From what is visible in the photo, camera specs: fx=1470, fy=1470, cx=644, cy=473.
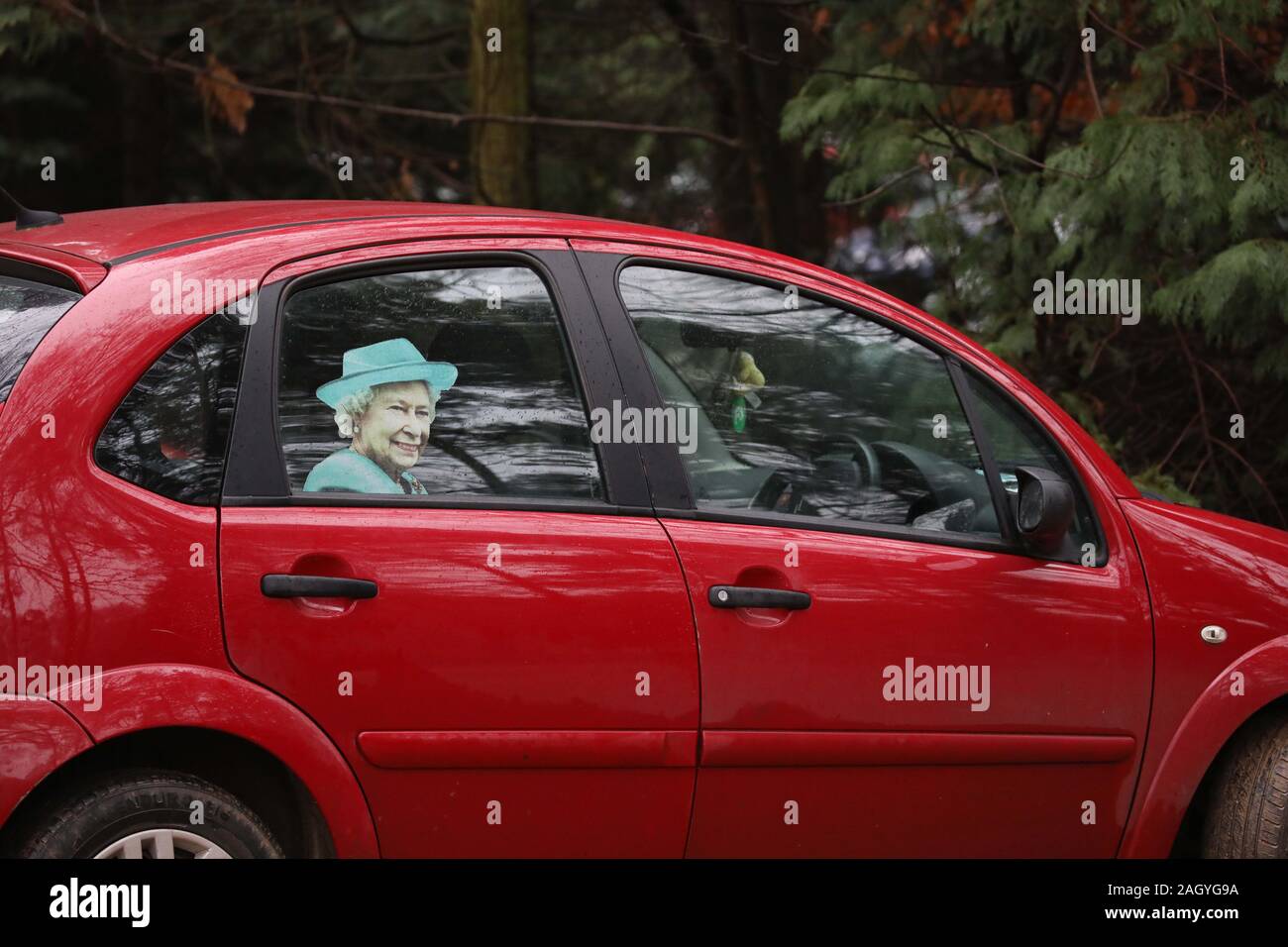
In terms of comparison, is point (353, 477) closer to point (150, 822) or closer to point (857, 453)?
point (150, 822)

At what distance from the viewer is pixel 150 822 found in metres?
2.71

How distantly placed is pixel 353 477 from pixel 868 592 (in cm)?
116

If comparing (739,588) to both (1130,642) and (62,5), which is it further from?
(62,5)

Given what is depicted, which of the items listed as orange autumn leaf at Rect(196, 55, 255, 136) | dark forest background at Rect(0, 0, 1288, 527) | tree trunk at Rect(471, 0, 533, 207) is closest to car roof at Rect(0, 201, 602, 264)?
dark forest background at Rect(0, 0, 1288, 527)

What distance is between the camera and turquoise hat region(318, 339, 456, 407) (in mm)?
3055

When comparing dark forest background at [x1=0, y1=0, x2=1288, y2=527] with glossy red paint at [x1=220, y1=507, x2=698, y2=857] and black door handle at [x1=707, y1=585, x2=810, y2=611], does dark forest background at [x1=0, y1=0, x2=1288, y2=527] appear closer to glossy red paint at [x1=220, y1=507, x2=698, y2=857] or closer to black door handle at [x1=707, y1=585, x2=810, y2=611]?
black door handle at [x1=707, y1=585, x2=810, y2=611]

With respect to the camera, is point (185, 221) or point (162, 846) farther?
point (185, 221)

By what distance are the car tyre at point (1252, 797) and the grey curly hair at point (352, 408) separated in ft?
7.48

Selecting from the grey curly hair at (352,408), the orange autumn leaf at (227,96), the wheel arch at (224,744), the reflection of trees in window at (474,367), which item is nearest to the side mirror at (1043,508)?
the reflection of trees in window at (474,367)

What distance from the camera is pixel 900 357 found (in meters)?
3.58

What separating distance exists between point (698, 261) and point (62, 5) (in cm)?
580

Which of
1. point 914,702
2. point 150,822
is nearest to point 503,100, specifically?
point 914,702

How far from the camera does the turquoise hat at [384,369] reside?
10.0 ft

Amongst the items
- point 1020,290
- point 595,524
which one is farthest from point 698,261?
point 1020,290
